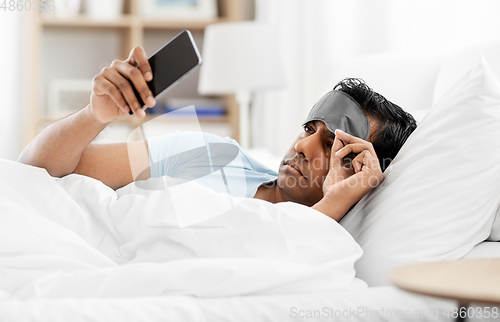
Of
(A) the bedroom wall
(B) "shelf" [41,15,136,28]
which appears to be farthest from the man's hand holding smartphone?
(A) the bedroom wall

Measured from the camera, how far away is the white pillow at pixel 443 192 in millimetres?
835

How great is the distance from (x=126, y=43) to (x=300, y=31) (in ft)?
3.76

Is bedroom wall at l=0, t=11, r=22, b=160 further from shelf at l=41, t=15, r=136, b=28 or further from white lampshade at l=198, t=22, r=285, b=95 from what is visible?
white lampshade at l=198, t=22, r=285, b=95

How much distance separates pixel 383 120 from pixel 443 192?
11.9 inches

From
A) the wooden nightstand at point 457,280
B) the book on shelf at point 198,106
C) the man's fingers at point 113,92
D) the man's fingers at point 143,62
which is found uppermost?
the man's fingers at point 143,62

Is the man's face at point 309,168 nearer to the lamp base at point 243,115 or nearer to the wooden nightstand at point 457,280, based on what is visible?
the wooden nightstand at point 457,280

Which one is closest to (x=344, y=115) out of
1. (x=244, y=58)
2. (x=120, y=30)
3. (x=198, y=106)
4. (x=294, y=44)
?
(x=244, y=58)

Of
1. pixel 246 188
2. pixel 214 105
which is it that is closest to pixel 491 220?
pixel 246 188

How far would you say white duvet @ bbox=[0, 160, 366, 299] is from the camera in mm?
696

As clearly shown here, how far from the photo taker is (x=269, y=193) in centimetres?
118

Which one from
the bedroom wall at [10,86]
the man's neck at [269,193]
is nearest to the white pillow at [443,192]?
the man's neck at [269,193]

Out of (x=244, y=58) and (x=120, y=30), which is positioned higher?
(x=120, y=30)

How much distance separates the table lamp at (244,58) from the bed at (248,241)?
1.68 metres

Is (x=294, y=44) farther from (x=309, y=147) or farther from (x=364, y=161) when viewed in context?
(x=364, y=161)
